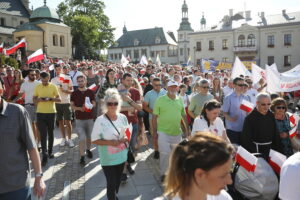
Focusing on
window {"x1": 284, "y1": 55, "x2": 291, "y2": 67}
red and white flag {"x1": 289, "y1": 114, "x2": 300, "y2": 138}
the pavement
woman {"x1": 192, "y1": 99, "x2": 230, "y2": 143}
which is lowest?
the pavement

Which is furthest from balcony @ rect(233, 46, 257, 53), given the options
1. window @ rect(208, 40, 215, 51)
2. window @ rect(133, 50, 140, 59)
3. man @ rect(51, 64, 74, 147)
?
man @ rect(51, 64, 74, 147)

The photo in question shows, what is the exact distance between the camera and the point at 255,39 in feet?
178

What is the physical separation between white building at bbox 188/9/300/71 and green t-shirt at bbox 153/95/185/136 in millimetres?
43730

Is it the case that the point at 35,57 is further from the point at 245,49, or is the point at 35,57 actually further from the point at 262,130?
the point at 245,49

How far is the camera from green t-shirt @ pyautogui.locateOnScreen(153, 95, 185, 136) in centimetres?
585

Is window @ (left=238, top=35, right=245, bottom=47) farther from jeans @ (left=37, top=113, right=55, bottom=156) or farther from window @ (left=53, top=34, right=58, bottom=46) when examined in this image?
jeans @ (left=37, top=113, right=55, bottom=156)

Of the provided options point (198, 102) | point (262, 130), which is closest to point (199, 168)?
point (262, 130)

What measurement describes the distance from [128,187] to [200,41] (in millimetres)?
57608

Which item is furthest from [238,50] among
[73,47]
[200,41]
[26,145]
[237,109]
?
[26,145]

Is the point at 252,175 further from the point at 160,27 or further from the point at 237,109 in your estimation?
the point at 160,27

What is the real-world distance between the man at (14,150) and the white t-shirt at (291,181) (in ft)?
7.89

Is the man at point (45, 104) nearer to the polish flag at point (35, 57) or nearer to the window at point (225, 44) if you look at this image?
the polish flag at point (35, 57)

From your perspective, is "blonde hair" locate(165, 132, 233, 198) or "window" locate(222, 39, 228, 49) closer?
"blonde hair" locate(165, 132, 233, 198)

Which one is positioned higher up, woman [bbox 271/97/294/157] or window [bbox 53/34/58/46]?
window [bbox 53/34/58/46]
